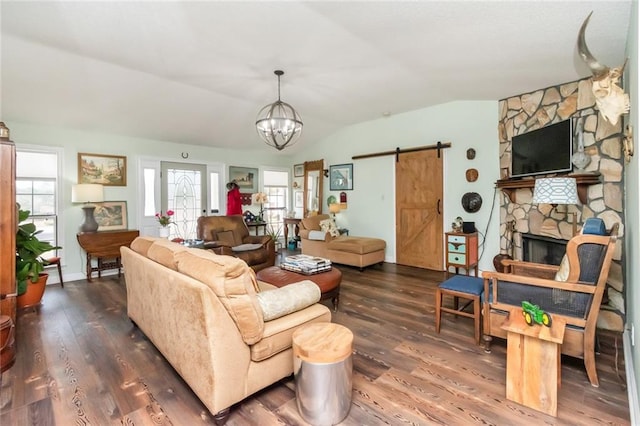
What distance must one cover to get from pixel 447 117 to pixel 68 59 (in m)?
4.83

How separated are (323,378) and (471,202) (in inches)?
152

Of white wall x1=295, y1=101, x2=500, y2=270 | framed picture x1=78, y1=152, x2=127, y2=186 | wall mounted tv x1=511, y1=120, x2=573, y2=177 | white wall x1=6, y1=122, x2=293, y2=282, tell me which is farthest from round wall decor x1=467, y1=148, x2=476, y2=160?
framed picture x1=78, y1=152, x2=127, y2=186

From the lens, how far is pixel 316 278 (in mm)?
2947

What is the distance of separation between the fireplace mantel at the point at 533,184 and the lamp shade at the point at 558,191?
502 mm

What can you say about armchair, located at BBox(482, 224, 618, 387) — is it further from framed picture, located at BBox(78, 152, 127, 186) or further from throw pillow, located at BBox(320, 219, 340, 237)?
framed picture, located at BBox(78, 152, 127, 186)

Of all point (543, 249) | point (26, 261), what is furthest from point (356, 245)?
point (26, 261)

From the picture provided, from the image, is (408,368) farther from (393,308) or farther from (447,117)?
(447,117)

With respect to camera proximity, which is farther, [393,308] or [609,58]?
[393,308]

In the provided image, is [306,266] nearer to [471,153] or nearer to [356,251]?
[356,251]

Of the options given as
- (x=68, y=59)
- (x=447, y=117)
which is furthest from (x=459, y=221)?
(x=68, y=59)

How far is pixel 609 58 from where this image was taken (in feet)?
8.33

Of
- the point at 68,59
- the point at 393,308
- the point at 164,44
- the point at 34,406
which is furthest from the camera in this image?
the point at 393,308

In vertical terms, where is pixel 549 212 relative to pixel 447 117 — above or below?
below

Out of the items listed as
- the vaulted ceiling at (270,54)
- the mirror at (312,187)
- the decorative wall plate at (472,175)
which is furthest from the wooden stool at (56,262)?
the decorative wall plate at (472,175)
